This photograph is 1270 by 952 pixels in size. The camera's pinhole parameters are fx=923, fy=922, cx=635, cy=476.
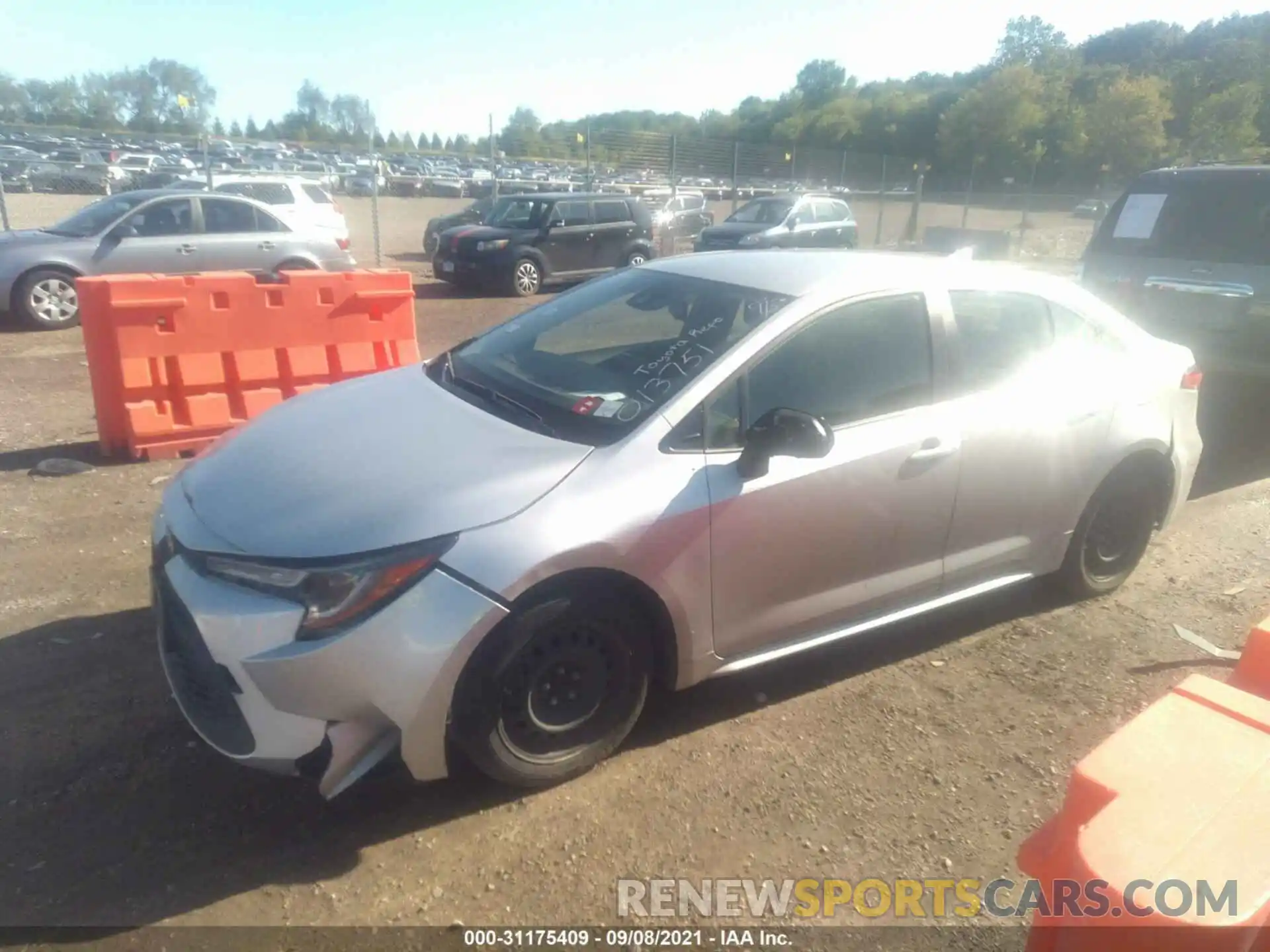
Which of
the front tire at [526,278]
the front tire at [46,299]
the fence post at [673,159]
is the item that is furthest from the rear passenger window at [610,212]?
the front tire at [46,299]

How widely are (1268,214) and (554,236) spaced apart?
35.9 ft

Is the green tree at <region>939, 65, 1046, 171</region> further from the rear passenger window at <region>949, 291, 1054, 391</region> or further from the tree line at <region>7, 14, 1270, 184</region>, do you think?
the rear passenger window at <region>949, 291, 1054, 391</region>

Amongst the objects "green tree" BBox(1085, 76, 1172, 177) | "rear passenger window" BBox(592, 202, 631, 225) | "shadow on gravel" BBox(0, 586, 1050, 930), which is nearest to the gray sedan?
"rear passenger window" BBox(592, 202, 631, 225)

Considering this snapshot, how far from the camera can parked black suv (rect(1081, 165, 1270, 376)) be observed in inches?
281

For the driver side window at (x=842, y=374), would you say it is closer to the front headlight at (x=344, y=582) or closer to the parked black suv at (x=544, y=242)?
the front headlight at (x=344, y=582)

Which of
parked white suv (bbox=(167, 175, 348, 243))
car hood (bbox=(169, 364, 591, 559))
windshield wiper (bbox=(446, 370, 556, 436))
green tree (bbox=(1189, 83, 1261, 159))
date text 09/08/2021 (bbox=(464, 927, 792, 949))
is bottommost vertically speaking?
date text 09/08/2021 (bbox=(464, 927, 792, 949))

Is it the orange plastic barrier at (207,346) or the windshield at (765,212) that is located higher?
the windshield at (765,212)

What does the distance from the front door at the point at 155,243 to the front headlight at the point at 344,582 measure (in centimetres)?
975

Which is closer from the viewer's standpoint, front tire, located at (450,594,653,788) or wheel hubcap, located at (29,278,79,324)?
front tire, located at (450,594,653,788)

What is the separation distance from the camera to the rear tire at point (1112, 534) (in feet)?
14.4

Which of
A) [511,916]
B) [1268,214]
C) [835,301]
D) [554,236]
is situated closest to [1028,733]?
[835,301]

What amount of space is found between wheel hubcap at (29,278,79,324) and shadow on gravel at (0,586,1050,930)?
8.43 meters

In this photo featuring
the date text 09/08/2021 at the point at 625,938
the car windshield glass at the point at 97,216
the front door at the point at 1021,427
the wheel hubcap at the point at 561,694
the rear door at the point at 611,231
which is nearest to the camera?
the date text 09/08/2021 at the point at 625,938

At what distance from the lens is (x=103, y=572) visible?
4547 mm
